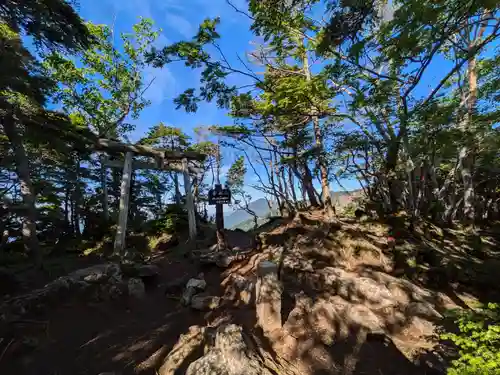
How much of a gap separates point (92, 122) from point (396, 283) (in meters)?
15.4

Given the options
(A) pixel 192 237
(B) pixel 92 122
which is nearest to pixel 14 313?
(A) pixel 192 237

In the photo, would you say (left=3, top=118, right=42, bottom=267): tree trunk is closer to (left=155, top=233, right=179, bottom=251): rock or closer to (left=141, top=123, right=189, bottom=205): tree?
(left=155, top=233, right=179, bottom=251): rock

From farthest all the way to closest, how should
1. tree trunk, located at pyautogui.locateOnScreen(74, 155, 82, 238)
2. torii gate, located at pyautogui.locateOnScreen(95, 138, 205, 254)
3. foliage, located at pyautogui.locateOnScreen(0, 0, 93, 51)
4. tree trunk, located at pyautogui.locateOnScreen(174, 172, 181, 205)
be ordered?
tree trunk, located at pyautogui.locateOnScreen(174, 172, 181, 205)
tree trunk, located at pyautogui.locateOnScreen(74, 155, 82, 238)
torii gate, located at pyautogui.locateOnScreen(95, 138, 205, 254)
foliage, located at pyautogui.locateOnScreen(0, 0, 93, 51)

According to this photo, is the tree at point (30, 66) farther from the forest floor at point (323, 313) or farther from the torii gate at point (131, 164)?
the forest floor at point (323, 313)

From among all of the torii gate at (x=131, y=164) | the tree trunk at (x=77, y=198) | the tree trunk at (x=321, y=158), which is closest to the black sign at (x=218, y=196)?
the torii gate at (x=131, y=164)

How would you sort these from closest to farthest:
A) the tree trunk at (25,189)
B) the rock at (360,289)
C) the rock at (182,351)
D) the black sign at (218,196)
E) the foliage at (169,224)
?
the rock at (182,351)
the rock at (360,289)
the tree trunk at (25,189)
the black sign at (218,196)
the foliage at (169,224)

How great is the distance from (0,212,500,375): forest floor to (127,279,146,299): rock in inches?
7.1

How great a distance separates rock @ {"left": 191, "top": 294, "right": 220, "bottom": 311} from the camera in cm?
497

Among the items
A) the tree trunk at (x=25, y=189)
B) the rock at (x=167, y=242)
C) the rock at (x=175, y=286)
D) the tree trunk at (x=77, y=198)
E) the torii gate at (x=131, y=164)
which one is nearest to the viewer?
the rock at (x=175, y=286)

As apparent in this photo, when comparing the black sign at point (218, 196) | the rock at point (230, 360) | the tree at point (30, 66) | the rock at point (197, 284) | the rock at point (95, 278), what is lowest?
the rock at point (197, 284)

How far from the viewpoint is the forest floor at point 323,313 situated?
3307 millimetres

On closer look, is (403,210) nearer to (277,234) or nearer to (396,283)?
(396,283)

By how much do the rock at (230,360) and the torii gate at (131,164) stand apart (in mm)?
6727

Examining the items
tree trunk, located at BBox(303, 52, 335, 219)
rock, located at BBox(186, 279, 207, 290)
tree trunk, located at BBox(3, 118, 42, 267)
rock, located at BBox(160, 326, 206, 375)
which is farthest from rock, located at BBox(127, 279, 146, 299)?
tree trunk, located at BBox(303, 52, 335, 219)
